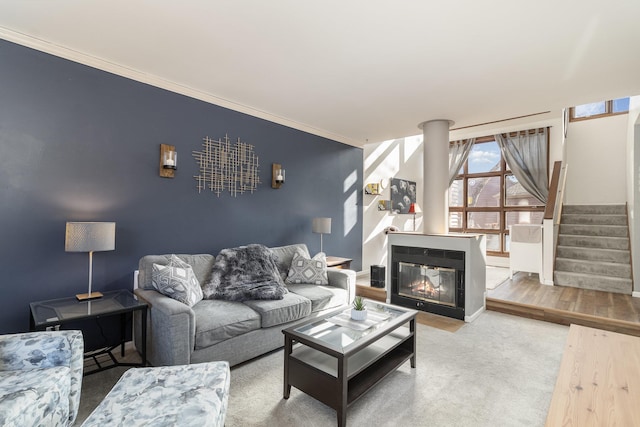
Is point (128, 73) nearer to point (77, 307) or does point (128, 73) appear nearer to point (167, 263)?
point (167, 263)

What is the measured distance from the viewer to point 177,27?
2.26 meters

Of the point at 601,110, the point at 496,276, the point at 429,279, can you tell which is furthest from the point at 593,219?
the point at 429,279

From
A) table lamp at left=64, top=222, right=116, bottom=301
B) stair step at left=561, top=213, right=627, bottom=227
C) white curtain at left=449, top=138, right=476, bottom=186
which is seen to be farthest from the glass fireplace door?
white curtain at left=449, top=138, right=476, bottom=186

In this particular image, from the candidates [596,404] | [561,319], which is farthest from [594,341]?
[561,319]

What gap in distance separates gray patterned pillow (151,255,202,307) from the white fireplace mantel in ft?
8.59

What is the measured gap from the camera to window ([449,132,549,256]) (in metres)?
6.55

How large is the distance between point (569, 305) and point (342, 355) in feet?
Result: 11.4

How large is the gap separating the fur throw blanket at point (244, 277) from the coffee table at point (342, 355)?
82 centimetres

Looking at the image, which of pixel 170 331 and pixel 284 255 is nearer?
pixel 170 331

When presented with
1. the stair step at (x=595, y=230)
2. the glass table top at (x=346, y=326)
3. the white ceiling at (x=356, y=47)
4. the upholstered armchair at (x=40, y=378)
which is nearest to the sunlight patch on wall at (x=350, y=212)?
the white ceiling at (x=356, y=47)

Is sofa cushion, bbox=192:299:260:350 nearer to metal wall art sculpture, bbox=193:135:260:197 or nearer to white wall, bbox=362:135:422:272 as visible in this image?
metal wall art sculpture, bbox=193:135:260:197

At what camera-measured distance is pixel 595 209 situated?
590 centimetres

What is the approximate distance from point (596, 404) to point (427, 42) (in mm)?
2381

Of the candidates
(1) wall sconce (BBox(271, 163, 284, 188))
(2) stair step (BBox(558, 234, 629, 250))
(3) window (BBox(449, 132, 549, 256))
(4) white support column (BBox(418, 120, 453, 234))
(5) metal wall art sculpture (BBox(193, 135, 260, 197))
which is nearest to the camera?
(5) metal wall art sculpture (BBox(193, 135, 260, 197))
